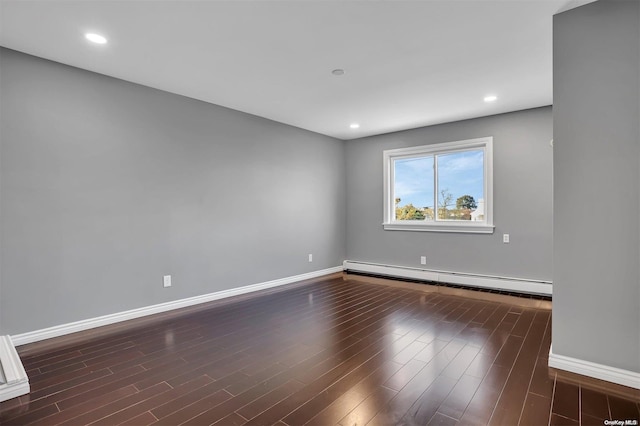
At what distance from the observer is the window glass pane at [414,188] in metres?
5.45

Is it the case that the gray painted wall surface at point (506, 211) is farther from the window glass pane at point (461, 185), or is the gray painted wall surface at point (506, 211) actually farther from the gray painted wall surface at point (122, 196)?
the gray painted wall surface at point (122, 196)

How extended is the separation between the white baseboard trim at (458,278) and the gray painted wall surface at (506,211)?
0.09m

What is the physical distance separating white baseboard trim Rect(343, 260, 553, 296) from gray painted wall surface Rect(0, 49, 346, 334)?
5.39 feet

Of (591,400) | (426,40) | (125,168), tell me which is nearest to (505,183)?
(426,40)

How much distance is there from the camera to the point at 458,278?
4938mm

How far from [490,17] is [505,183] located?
2858mm

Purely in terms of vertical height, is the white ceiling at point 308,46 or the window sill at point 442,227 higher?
the white ceiling at point 308,46

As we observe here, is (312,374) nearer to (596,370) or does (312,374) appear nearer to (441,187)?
(596,370)

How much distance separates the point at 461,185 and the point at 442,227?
728 millimetres

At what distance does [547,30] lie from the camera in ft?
8.14

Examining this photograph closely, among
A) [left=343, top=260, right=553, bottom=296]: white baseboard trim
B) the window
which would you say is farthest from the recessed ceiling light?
[left=343, top=260, right=553, bottom=296]: white baseboard trim

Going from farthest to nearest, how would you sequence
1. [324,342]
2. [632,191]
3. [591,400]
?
[324,342]
[632,191]
[591,400]

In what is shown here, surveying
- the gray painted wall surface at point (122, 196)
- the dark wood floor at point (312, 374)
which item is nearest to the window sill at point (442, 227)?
the dark wood floor at point (312, 374)

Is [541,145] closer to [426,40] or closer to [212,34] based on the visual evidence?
[426,40]
